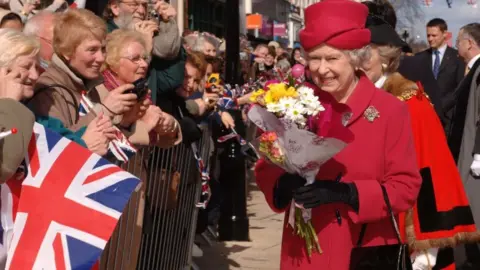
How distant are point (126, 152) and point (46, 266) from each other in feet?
3.23

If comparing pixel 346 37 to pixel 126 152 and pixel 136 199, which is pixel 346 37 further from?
pixel 136 199

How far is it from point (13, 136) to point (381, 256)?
160 cm

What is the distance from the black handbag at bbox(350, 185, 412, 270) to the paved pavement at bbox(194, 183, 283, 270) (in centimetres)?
438

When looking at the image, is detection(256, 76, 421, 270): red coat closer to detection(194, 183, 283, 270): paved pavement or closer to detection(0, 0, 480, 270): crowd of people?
detection(0, 0, 480, 270): crowd of people

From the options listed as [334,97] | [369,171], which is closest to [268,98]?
[334,97]

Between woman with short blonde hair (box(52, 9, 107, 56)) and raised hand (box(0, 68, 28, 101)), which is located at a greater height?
woman with short blonde hair (box(52, 9, 107, 56))

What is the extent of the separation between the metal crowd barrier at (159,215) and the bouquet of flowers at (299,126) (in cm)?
147

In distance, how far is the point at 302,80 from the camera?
4.07 m

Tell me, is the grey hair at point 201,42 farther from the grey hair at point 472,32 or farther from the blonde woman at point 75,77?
the blonde woman at point 75,77

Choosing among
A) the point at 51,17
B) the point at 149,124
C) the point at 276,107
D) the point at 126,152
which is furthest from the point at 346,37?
the point at 51,17

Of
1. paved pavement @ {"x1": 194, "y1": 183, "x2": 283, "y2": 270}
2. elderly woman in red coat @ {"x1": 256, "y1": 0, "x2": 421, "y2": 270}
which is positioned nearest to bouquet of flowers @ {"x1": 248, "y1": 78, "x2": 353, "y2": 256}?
elderly woman in red coat @ {"x1": 256, "y1": 0, "x2": 421, "y2": 270}

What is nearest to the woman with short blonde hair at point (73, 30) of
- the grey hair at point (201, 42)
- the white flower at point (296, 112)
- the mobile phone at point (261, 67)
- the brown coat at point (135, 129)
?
the brown coat at point (135, 129)

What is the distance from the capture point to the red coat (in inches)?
152

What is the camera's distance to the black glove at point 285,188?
384 cm
